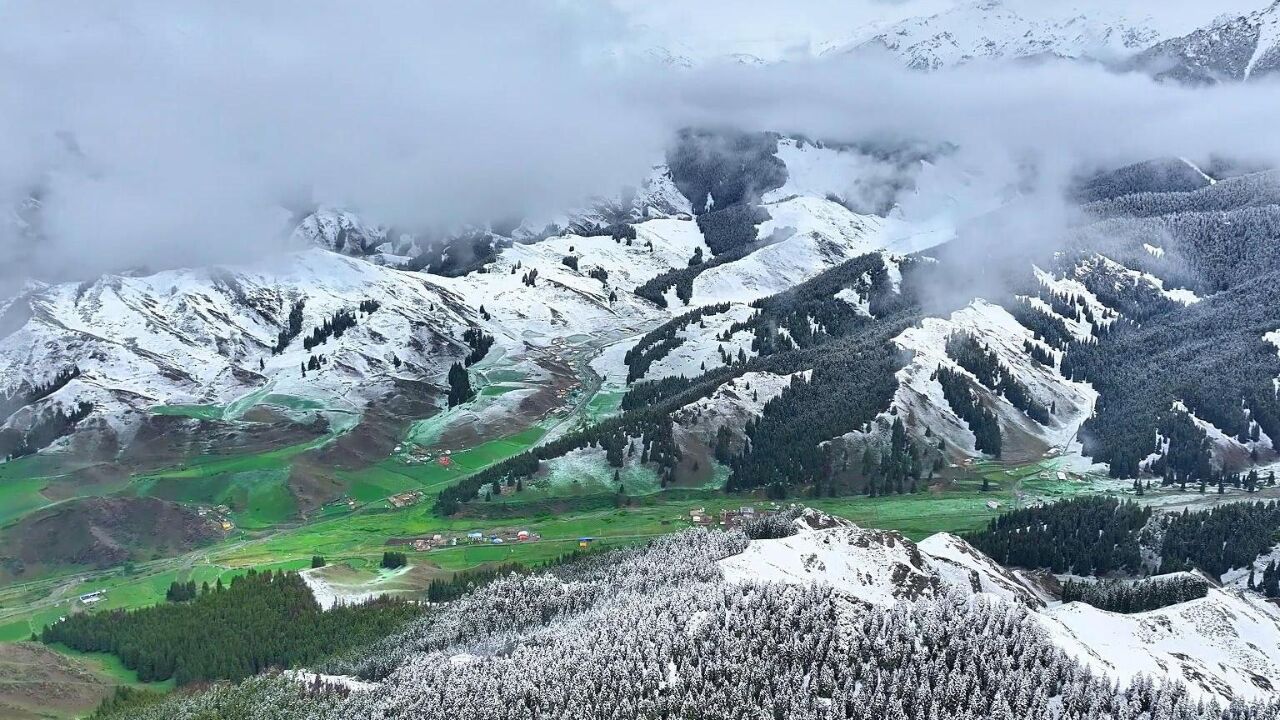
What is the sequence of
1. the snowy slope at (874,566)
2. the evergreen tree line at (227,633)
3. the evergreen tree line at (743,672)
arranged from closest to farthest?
the evergreen tree line at (743,672) → the snowy slope at (874,566) → the evergreen tree line at (227,633)

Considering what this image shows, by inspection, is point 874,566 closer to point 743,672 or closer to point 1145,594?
point 1145,594

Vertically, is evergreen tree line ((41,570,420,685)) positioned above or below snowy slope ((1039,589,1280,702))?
above

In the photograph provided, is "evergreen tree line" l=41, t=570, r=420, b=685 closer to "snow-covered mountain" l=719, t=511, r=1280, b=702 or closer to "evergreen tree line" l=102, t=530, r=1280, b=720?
"evergreen tree line" l=102, t=530, r=1280, b=720

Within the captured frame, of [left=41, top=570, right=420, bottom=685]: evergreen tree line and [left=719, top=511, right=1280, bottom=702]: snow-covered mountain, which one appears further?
[left=41, top=570, right=420, bottom=685]: evergreen tree line

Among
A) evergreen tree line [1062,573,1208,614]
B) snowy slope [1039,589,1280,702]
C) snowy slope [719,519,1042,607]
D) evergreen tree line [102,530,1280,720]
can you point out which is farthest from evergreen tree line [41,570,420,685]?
evergreen tree line [1062,573,1208,614]

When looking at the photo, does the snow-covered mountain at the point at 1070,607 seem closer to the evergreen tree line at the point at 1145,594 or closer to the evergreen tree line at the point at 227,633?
the evergreen tree line at the point at 1145,594

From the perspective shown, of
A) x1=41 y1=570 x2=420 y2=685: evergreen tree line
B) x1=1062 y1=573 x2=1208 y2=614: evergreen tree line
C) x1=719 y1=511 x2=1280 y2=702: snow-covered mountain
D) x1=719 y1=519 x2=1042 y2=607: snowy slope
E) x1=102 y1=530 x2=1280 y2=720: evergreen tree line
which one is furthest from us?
x1=41 y1=570 x2=420 y2=685: evergreen tree line

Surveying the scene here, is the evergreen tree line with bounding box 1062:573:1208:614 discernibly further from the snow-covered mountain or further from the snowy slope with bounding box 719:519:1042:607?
the snowy slope with bounding box 719:519:1042:607

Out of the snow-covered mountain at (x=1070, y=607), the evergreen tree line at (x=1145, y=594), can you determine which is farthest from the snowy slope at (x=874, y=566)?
the evergreen tree line at (x=1145, y=594)

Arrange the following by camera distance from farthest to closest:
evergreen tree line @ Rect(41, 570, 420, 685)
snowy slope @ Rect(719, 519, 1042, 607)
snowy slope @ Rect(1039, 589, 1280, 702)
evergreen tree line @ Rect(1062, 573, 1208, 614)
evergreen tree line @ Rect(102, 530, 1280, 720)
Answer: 1. evergreen tree line @ Rect(41, 570, 420, 685)
2. evergreen tree line @ Rect(1062, 573, 1208, 614)
3. snowy slope @ Rect(719, 519, 1042, 607)
4. snowy slope @ Rect(1039, 589, 1280, 702)
5. evergreen tree line @ Rect(102, 530, 1280, 720)
